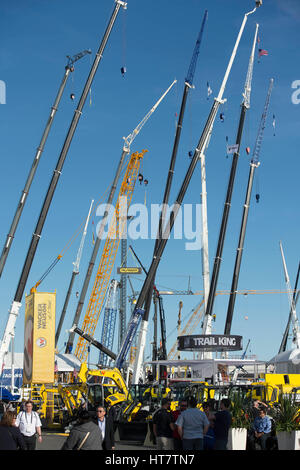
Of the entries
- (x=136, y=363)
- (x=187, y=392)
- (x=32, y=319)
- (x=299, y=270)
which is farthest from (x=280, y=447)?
(x=299, y=270)

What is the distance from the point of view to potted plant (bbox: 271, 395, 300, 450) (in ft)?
55.5

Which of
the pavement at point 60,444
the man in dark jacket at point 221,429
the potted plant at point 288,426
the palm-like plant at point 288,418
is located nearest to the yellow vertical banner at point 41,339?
the pavement at point 60,444

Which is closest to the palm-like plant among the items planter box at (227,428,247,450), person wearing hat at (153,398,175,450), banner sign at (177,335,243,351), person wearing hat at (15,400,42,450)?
planter box at (227,428,247,450)

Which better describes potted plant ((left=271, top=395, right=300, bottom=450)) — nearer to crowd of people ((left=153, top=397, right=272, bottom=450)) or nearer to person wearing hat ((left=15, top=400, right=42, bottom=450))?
crowd of people ((left=153, top=397, right=272, bottom=450))

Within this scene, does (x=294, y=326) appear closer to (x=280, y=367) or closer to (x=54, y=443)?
(x=280, y=367)

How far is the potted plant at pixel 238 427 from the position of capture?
59.3 feet

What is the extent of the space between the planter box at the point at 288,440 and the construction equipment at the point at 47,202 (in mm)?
23787

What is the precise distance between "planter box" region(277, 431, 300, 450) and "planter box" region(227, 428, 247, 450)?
1252mm

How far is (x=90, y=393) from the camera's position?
31594 millimetres

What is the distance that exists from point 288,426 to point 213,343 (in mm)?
23572

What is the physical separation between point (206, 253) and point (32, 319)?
22.0 m

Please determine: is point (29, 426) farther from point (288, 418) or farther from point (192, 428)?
point (288, 418)

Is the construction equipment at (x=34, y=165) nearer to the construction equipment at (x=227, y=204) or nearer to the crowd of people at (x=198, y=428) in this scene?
the construction equipment at (x=227, y=204)

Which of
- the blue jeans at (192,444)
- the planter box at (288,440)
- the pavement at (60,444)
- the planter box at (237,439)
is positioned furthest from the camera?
the pavement at (60,444)
